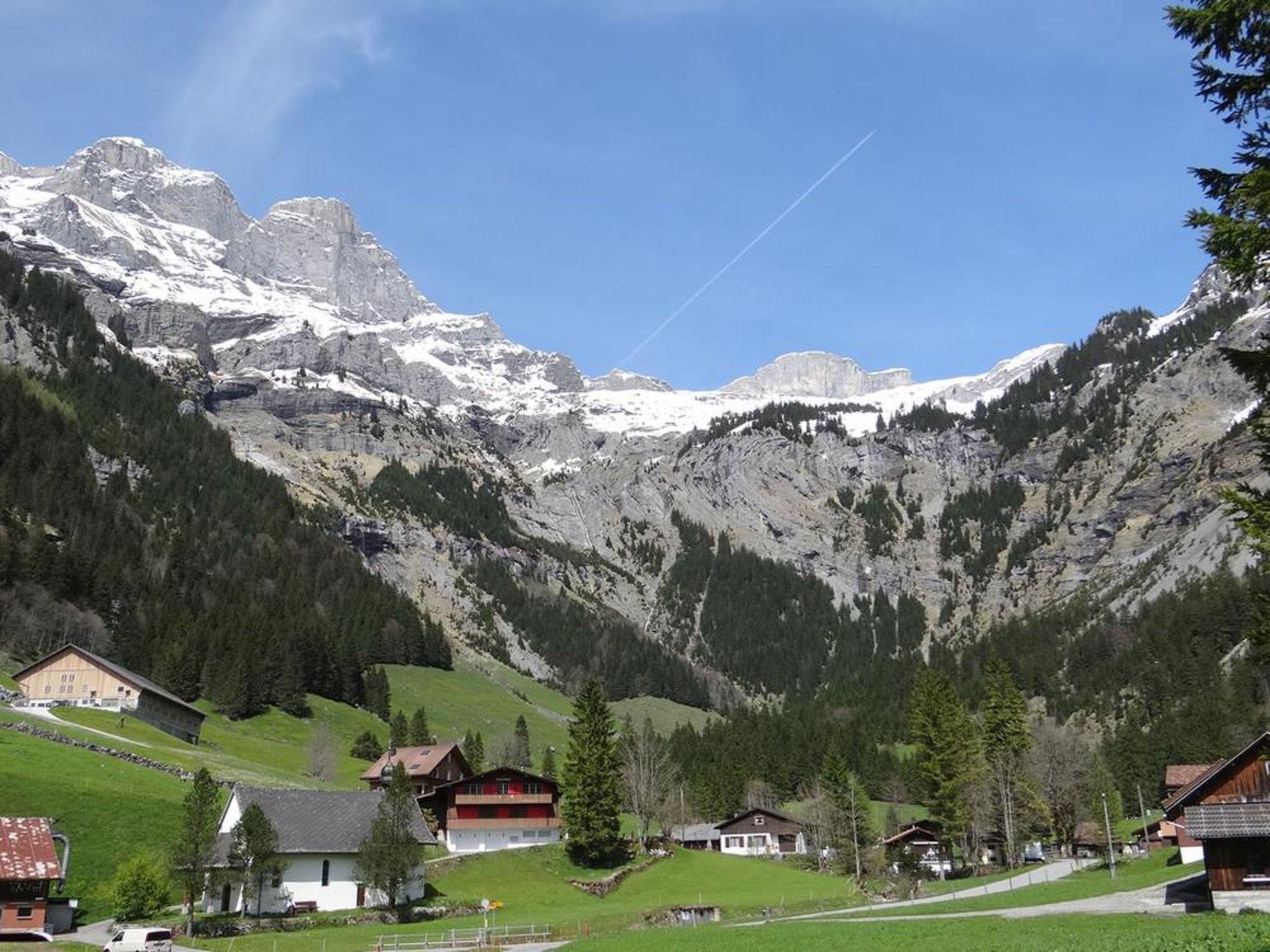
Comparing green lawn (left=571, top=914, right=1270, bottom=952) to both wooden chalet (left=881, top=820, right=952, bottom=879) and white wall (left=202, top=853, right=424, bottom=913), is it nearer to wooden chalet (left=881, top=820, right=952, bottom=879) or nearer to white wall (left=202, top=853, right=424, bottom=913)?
white wall (left=202, top=853, right=424, bottom=913)

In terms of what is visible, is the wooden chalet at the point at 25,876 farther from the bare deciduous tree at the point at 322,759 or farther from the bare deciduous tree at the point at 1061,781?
the bare deciduous tree at the point at 1061,781

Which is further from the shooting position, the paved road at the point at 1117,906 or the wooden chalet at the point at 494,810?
the wooden chalet at the point at 494,810

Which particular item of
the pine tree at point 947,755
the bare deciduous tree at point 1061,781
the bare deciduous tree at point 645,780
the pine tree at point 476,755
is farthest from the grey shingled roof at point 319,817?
the bare deciduous tree at point 1061,781

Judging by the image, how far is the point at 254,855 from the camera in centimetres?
5962

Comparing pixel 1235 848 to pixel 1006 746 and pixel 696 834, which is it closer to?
pixel 1006 746

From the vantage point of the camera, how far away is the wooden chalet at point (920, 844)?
10344 centimetres

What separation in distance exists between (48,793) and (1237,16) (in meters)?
72.2

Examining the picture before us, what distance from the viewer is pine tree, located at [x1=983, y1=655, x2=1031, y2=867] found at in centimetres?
9000

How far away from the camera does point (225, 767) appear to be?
9081 cm

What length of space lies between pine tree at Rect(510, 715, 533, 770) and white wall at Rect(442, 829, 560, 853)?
39.3m

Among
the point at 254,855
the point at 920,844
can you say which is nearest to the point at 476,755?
the point at 920,844

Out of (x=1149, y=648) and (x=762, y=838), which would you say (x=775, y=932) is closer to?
(x=762, y=838)

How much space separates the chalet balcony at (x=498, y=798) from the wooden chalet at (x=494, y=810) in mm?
56

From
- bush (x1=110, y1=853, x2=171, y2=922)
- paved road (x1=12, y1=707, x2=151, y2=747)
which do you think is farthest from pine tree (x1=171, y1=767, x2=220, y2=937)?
paved road (x1=12, y1=707, x2=151, y2=747)
